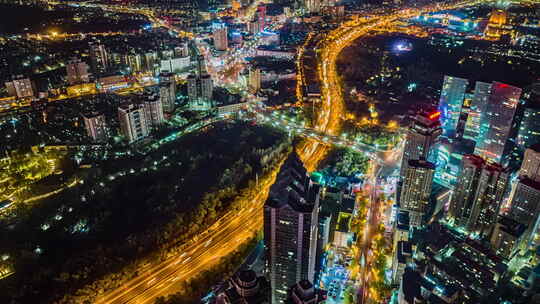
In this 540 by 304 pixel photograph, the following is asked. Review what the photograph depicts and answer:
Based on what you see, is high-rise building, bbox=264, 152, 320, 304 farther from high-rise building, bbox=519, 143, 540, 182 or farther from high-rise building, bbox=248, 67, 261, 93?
high-rise building, bbox=248, 67, 261, 93

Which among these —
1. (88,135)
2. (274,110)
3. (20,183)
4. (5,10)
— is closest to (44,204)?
(20,183)

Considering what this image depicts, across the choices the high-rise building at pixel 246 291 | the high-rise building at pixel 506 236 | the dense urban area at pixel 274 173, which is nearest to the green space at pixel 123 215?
the dense urban area at pixel 274 173

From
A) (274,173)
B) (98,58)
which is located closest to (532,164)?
(274,173)

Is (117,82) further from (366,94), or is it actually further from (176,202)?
(366,94)

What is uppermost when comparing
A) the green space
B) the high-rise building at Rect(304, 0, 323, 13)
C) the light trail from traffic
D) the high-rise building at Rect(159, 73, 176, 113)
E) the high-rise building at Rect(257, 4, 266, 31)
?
the high-rise building at Rect(304, 0, 323, 13)

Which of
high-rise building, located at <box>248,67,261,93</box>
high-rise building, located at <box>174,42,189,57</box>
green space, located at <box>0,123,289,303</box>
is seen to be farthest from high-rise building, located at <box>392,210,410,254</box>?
high-rise building, located at <box>174,42,189,57</box>

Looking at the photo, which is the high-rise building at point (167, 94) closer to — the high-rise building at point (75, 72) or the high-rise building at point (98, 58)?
the high-rise building at point (75, 72)
